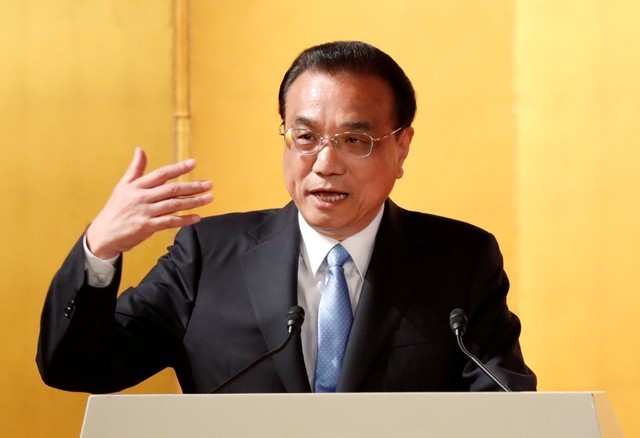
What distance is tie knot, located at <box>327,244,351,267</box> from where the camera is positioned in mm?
1986

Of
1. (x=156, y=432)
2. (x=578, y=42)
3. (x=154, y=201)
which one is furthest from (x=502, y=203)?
(x=156, y=432)

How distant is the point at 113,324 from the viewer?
182 centimetres

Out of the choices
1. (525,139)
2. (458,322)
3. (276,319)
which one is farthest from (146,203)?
(525,139)

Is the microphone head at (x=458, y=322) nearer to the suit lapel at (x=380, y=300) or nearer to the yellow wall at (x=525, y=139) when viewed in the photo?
the suit lapel at (x=380, y=300)

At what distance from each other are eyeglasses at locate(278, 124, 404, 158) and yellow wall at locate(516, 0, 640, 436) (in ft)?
3.38

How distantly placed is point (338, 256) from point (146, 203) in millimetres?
512

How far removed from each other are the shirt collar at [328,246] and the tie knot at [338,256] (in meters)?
0.01

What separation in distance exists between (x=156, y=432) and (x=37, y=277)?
1780 millimetres

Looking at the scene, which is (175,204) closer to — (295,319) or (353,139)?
(295,319)

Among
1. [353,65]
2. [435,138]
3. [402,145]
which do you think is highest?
[353,65]

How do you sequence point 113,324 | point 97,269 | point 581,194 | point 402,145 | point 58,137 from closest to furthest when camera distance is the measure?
1. point 97,269
2. point 113,324
3. point 402,145
4. point 581,194
5. point 58,137

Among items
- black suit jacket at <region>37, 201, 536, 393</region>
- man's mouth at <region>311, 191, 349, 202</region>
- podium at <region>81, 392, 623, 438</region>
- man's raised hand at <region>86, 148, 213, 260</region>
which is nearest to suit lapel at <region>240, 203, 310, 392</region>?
black suit jacket at <region>37, 201, 536, 393</region>

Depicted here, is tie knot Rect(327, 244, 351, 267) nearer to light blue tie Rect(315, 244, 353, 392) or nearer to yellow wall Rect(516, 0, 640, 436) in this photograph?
light blue tie Rect(315, 244, 353, 392)

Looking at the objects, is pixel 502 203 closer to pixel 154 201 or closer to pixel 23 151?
pixel 23 151
